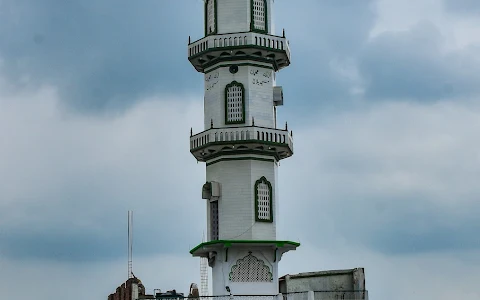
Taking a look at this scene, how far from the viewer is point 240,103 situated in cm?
4384

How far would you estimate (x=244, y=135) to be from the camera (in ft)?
140

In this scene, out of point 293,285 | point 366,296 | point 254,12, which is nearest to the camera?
point 366,296

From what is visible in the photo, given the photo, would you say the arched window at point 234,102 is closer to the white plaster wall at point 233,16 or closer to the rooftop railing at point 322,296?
the white plaster wall at point 233,16

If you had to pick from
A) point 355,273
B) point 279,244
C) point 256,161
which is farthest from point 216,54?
point 355,273

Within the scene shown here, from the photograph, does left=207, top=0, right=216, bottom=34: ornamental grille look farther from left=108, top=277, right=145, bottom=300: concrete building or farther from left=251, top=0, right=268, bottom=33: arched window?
left=108, top=277, right=145, bottom=300: concrete building

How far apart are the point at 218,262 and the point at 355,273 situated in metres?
6.78

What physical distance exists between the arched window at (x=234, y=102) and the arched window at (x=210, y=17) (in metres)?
2.91

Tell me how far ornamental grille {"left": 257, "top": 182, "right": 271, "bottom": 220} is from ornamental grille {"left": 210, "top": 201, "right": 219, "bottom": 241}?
6.74 feet

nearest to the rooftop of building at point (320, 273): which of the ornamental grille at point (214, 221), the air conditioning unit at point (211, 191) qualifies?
the ornamental grille at point (214, 221)

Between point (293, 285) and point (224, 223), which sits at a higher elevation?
point (224, 223)

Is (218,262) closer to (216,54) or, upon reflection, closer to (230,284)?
(230,284)

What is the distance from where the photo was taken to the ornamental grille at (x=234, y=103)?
4369 centimetres

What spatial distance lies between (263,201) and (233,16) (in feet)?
29.0

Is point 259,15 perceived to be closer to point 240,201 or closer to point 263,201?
point 263,201
